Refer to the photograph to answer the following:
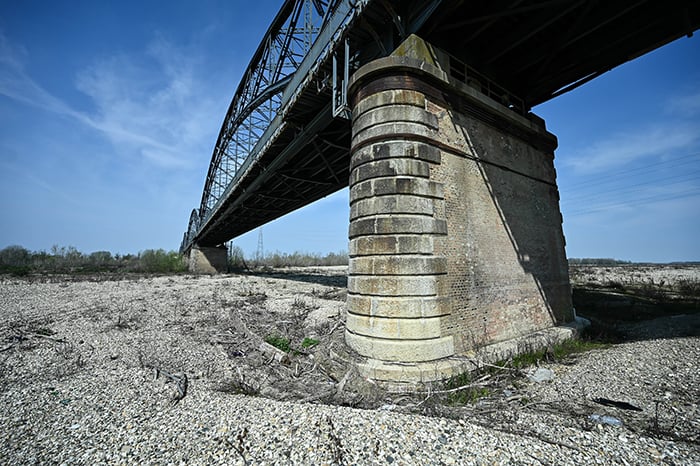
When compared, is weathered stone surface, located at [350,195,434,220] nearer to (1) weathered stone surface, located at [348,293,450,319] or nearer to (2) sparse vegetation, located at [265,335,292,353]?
(1) weathered stone surface, located at [348,293,450,319]

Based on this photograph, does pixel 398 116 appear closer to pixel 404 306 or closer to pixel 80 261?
pixel 404 306

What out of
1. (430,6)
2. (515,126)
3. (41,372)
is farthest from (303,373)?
(515,126)

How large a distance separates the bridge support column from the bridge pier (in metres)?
42.6

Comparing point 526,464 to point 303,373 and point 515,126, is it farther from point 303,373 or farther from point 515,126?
point 515,126

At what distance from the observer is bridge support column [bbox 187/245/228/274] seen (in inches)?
1708

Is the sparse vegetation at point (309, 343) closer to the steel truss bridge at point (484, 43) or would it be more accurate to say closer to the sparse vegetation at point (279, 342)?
the sparse vegetation at point (279, 342)

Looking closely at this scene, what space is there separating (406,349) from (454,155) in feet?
15.0

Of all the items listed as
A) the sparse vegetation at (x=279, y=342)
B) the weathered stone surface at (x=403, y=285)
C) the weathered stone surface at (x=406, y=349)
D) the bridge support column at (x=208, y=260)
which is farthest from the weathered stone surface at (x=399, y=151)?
the bridge support column at (x=208, y=260)

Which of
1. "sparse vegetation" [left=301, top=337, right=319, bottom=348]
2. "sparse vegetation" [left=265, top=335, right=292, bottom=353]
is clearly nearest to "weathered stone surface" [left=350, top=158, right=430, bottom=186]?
"sparse vegetation" [left=301, top=337, right=319, bottom=348]

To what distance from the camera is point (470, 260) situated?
7.01m

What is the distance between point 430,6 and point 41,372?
1143cm

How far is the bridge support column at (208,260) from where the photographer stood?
43375 mm

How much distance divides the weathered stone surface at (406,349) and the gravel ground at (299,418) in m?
0.86

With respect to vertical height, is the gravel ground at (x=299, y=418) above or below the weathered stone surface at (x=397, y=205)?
below
